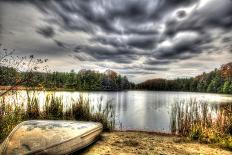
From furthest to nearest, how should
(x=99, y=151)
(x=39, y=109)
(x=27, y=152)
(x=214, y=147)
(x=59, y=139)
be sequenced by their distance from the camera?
(x=39, y=109) → (x=214, y=147) → (x=99, y=151) → (x=59, y=139) → (x=27, y=152)

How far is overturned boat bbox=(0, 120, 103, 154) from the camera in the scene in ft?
12.4

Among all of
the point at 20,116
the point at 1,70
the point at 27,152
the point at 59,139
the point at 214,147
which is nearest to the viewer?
the point at 27,152

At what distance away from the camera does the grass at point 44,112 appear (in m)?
5.68

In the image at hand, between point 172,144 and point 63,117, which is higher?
point 63,117

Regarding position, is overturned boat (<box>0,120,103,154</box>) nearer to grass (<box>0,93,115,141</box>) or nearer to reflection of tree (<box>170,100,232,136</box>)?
grass (<box>0,93,115,141</box>)

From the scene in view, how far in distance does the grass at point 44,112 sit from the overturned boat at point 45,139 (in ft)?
5.07

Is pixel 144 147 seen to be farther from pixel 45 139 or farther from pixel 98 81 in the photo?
pixel 98 81

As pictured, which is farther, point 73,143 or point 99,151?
point 99,151

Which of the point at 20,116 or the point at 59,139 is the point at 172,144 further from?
the point at 20,116

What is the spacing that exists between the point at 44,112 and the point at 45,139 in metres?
3.19

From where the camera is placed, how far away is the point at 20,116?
6.20 m

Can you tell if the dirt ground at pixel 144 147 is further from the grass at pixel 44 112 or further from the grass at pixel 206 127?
the grass at pixel 44 112

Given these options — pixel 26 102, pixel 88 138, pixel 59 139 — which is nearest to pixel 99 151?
pixel 88 138

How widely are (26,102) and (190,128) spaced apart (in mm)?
5864
